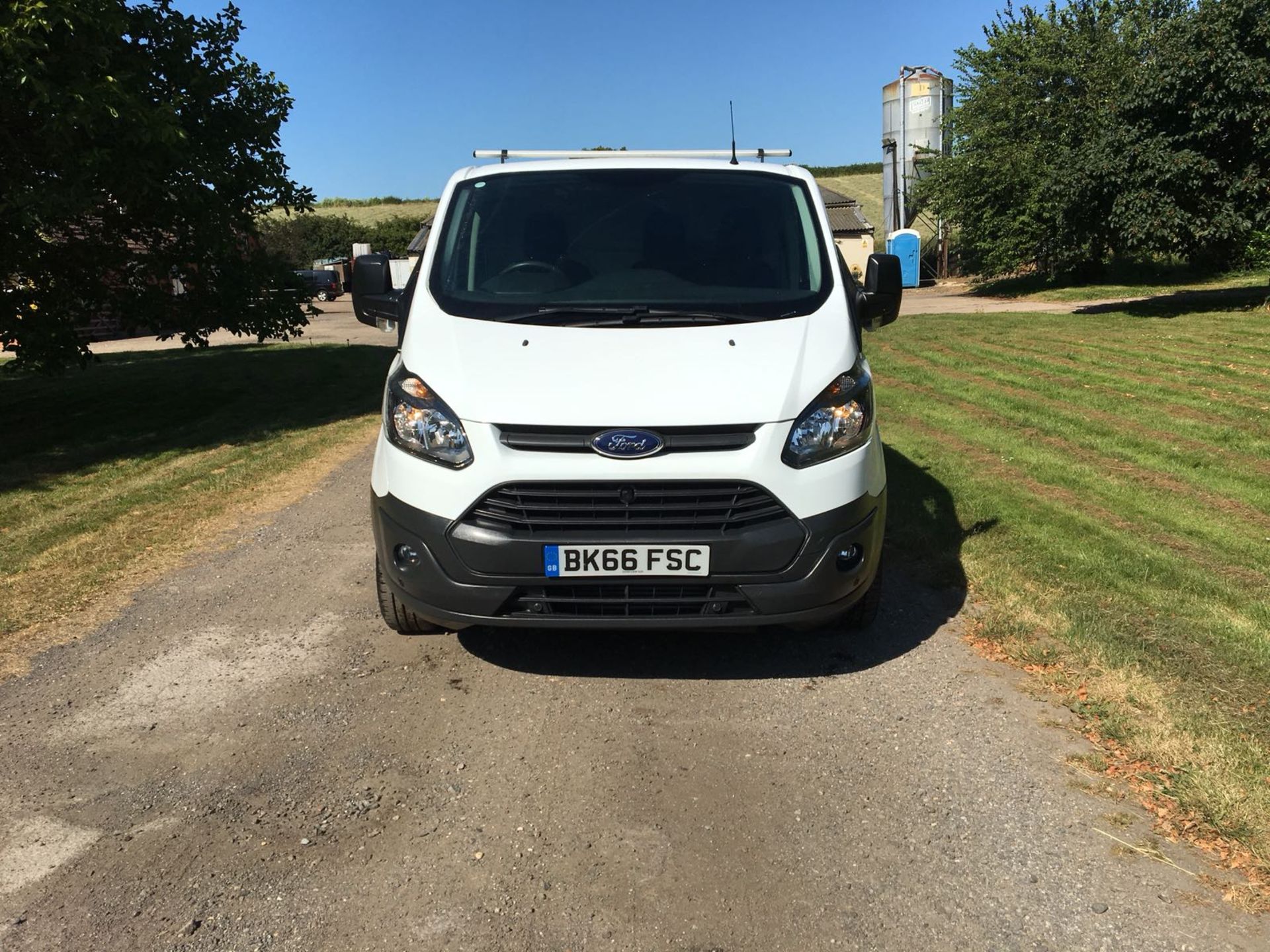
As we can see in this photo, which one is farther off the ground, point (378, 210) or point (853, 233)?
point (378, 210)

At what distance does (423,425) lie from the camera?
12.9 ft

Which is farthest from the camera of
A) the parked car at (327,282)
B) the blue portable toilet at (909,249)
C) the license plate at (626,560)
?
the parked car at (327,282)

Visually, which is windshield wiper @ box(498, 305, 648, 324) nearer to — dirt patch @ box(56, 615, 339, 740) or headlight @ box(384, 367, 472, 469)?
headlight @ box(384, 367, 472, 469)

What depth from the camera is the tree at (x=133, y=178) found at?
30.4 feet

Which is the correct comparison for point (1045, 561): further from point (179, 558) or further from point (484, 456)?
point (179, 558)

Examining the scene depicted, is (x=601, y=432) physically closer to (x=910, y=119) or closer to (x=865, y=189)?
(x=910, y=119)

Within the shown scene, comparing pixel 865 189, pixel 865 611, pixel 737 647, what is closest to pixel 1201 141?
pixel 865 611

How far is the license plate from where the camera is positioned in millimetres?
3703

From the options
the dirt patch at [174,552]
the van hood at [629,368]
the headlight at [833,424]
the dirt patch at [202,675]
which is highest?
the van hood at [629,368]

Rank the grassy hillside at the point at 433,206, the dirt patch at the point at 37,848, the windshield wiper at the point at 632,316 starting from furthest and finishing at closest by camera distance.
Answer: the grassy hillside at the point at 433,206 < the windshield wiper at the point at 632,316 < the dirt patch at the point at 37,848

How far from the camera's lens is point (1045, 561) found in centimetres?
558

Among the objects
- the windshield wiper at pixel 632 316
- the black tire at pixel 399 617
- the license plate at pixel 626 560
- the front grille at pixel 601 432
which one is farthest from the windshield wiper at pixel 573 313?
the black tire at pixel 399 617

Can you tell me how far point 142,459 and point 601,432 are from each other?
779cm

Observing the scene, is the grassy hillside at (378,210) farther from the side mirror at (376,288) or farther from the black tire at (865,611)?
the black tire at (865,611)
